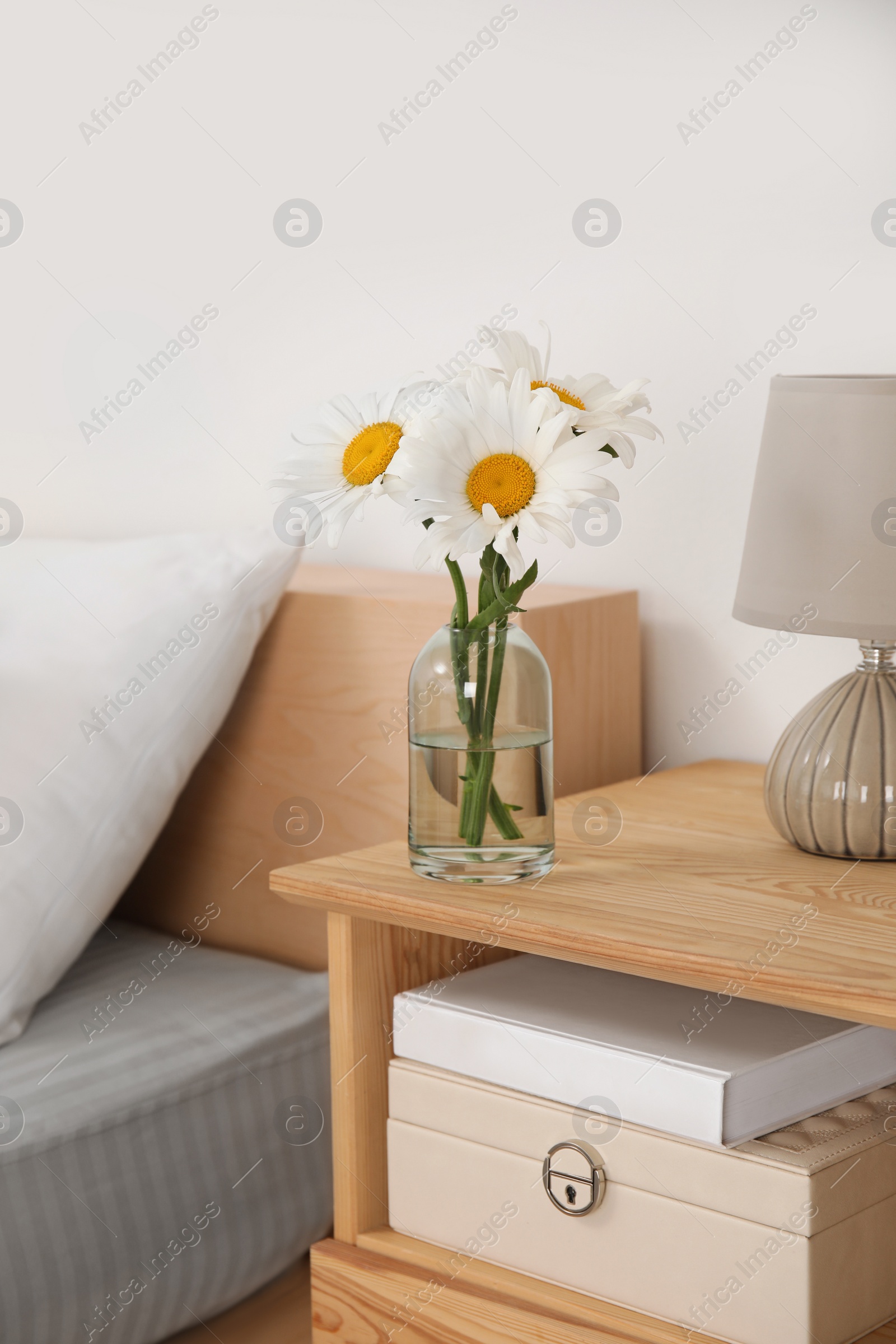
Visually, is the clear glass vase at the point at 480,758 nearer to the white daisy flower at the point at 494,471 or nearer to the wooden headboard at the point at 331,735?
the white daisy flower at the point at 494,471

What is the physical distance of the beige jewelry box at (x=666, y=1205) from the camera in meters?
0.75

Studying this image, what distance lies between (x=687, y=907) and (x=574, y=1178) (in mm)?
182

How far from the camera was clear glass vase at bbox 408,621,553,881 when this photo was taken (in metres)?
0.86

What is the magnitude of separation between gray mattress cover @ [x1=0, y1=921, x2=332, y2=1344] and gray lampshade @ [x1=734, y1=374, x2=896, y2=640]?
59 cm

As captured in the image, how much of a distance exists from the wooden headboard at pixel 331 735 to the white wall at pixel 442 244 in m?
0.08

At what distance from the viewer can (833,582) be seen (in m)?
0.84

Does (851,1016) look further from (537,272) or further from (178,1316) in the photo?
(537,272)

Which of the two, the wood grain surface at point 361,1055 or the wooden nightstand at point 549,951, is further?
the wood grain surface at point 361,1055

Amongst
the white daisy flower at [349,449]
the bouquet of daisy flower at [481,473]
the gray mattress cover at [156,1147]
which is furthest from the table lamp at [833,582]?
the gray mattress cover at [156,1147]

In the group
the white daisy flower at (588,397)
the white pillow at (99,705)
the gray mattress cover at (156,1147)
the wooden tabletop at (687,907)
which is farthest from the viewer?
the white pillow at (99,705)

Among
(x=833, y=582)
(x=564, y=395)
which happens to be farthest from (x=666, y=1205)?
(x=564, y=395)

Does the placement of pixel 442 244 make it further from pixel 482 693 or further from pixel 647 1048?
pixel 647 1048

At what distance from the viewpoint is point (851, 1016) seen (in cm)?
69

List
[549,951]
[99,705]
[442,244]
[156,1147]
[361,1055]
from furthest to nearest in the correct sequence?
[442,244] → [99,705] → [156,1147] → [361,1055] → [549,951]
